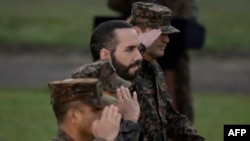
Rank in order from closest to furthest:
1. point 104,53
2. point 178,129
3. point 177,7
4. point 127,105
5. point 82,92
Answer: point 82,92 → point 127,105 → point 104,53 → point 178,129 → point 177,7

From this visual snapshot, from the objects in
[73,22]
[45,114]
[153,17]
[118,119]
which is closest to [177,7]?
[153,17]

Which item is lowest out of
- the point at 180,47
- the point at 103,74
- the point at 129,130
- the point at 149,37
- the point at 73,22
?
the point at 73,22

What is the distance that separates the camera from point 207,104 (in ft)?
60.4

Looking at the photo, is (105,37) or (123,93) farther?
(105,37)

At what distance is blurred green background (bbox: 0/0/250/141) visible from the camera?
1638 centimetres

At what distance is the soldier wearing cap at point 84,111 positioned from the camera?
6570mm

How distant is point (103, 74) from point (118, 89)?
110 millimetres

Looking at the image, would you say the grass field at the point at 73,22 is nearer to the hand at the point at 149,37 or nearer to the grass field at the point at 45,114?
the grass field at the point at 45,114

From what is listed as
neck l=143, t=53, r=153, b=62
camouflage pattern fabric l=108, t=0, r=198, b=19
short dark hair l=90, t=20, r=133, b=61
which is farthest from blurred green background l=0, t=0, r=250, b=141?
short dark hair l=90, t=20, r=133, b=61

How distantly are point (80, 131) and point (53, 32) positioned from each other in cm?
1853

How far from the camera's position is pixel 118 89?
7035 millimetres

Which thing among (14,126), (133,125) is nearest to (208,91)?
(14,126)

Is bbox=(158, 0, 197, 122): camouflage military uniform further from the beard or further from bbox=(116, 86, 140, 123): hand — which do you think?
bbox=(116, 86, 140, 123): hand

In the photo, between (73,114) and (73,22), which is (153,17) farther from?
(73,22)
